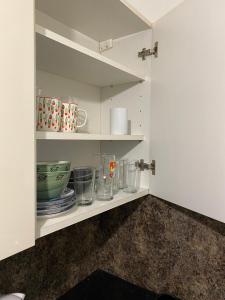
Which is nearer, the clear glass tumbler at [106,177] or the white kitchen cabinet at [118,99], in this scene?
the white kitchen cabinet at [118,99]

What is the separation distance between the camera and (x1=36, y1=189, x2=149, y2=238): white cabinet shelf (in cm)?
55

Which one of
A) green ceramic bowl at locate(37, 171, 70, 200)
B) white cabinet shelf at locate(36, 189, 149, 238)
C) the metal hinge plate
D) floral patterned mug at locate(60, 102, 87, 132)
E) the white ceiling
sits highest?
the white ceiling

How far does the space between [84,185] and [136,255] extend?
0.55 metres

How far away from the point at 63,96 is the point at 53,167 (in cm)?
48

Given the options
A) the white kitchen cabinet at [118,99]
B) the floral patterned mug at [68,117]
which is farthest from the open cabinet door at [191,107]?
the floral patterned mug at [68,117]

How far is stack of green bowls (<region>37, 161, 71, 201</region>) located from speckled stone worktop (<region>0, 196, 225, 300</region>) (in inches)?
16.1

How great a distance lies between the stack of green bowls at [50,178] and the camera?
0.58 m

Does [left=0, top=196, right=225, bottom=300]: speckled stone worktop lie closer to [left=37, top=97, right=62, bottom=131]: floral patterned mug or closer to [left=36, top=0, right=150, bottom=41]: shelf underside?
[left=37, top=97, right=62, bottom=131]: floral patterned mug

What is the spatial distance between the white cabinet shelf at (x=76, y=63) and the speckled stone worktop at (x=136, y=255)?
589 mm

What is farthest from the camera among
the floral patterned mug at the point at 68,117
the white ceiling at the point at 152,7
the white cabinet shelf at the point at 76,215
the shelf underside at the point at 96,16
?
the white ceiling at the point at 152,7

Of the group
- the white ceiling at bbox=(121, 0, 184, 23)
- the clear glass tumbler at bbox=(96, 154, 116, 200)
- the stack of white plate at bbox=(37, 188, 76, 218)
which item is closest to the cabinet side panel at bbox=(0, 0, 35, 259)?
the stack of white plate at bbox=(37, 188, 76, 218)

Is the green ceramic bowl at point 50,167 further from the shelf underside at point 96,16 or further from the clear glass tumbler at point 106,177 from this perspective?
the shelf underside at point 96,16

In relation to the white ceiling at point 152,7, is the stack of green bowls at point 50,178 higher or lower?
lower

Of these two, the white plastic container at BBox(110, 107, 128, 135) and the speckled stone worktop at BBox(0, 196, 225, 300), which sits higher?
the white plastic container at BBox(110, 107, 128, 135)
